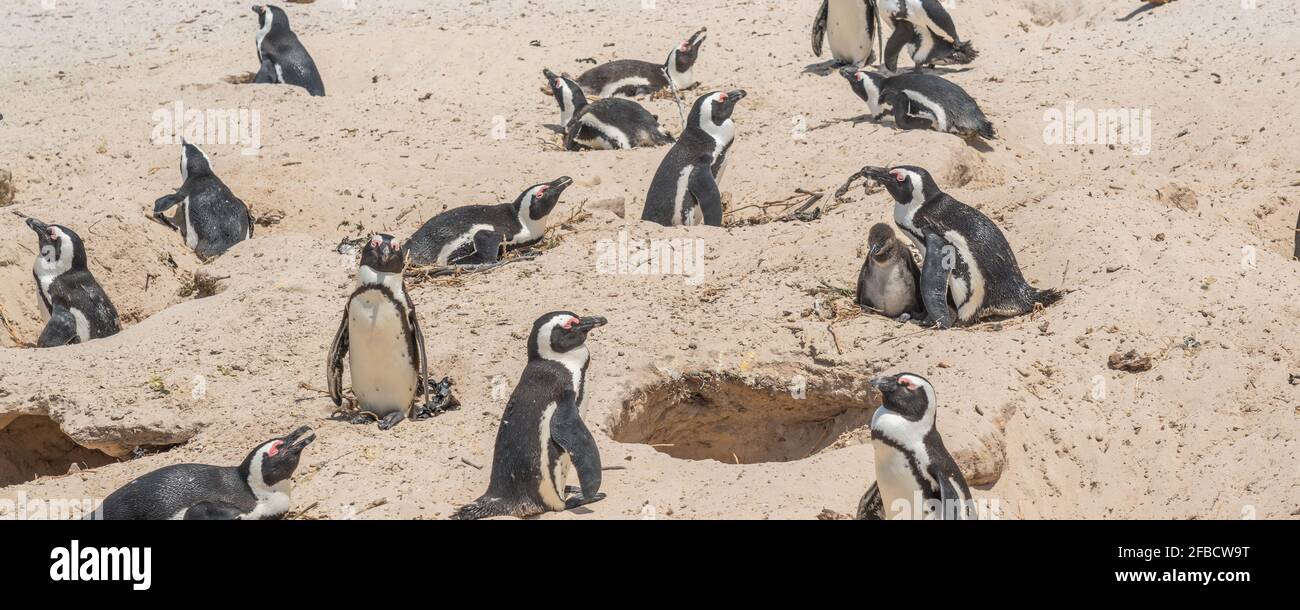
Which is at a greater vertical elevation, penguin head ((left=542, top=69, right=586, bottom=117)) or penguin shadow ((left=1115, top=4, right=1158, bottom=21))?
penguin shadow ((left=1115, top=4, right=1158, bottom=21))

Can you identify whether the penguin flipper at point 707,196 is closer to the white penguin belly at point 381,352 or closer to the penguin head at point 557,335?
the white penguin belly at point 381,352

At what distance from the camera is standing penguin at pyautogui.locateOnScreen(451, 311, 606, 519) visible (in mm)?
4957

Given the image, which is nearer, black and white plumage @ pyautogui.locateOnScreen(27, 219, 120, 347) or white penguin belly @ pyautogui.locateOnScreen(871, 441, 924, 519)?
white penguin belly @ pyautogui.locateOnScreen(871, 441, 924, 519)

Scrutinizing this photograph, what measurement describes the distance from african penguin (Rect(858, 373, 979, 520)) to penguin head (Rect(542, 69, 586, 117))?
226 inches

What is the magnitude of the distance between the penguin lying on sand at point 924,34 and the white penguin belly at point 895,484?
6.55 m

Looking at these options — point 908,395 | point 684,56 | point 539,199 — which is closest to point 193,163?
point 539,199

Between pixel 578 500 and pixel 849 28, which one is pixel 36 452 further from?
A: pixel 849 28

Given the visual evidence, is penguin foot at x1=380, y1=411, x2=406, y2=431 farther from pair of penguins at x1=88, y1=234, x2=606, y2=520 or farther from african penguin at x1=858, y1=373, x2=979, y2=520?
african penguin at x1=858, y1=373, x2=979, y2=520

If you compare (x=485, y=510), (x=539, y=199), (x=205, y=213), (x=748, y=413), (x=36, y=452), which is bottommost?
(x=36, y=452)

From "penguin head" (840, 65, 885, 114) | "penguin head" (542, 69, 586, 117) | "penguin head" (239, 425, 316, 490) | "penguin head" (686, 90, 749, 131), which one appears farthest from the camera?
"penguin head" (542, 69, 586, 117)

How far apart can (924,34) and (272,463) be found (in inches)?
286

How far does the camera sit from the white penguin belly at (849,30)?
36.2 feet

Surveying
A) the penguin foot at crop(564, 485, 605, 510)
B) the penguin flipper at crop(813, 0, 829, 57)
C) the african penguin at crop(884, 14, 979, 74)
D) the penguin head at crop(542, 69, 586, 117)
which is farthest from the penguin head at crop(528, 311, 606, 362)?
the penguin flipper at crop(813, 0, 829, 57)

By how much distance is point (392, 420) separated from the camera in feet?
19.7
